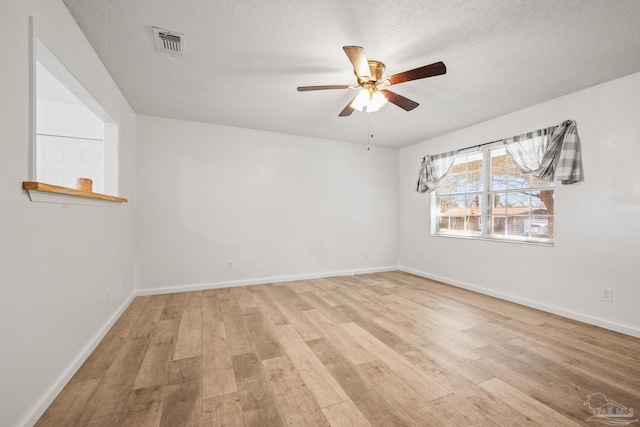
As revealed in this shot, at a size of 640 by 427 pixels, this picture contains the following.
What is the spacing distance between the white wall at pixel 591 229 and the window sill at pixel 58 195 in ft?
14.6

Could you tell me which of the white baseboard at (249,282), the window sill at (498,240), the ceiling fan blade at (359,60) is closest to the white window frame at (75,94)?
the white baseboard at (249,282)

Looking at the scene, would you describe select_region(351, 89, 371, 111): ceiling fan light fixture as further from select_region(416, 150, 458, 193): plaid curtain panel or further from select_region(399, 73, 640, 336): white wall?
select_region(416, 150, 458, 193): plaid curtain panel

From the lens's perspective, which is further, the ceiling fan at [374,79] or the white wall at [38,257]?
the ceiling fan at [374,79]

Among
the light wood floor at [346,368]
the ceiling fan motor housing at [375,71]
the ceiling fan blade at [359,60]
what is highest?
the ceiling fan motor housing at [375,71]

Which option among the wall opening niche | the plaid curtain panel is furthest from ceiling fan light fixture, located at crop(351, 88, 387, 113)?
the wall opening niche

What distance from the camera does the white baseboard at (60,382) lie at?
1330 mm

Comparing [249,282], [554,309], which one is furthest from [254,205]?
[554,309]

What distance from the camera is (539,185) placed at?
3.21 meters

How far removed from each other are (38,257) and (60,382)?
0.80 meters

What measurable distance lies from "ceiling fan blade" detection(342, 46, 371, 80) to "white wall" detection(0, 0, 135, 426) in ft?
5.56

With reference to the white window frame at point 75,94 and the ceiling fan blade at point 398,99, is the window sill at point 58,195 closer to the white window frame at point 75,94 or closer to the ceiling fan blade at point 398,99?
the white window frame at point 75,94

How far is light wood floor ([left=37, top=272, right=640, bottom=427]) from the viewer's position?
57.0 inches

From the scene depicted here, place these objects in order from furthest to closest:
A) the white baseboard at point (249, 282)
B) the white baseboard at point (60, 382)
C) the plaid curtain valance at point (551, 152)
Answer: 1. the white baseboard at point (249, 282)
2. the plaid curtain valance at point (551, 152)
3. the white baseboard at point (60, 382)

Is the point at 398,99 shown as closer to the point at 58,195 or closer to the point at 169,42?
the point at 169,42
